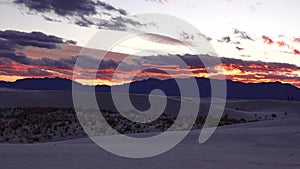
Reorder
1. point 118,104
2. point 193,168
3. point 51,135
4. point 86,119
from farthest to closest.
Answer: point 118,104, point 86,119, point 51,135, point 193,168

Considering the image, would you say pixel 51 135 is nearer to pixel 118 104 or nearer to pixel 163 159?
pixel 163 159

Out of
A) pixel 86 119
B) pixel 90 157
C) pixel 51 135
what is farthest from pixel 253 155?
pixel 86 119

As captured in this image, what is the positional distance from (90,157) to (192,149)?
319cm

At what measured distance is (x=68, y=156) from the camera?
1023cm

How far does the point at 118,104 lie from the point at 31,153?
41278mm

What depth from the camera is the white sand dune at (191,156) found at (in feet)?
29.6

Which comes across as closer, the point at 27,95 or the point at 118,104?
the point at 118,104

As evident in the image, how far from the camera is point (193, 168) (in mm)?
8664

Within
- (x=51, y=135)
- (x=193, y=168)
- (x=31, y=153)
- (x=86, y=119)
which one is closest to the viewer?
(x=193, y=168)

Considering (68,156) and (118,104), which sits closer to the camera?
(68,156)

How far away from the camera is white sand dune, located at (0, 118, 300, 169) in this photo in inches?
356

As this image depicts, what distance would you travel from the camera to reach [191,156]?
10625mm

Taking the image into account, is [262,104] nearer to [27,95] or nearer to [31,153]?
[27,95]

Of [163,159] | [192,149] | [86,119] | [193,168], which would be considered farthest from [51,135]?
[193,168]
